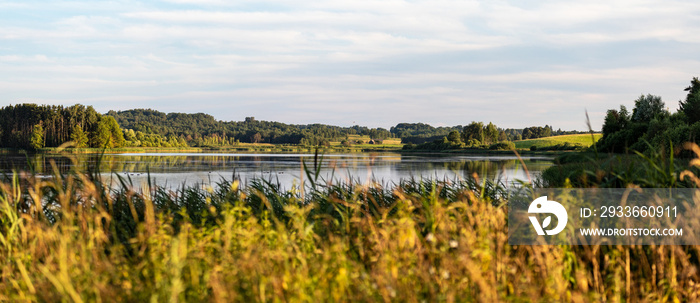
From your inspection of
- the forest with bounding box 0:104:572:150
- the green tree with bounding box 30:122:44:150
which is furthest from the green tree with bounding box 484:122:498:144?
the green tree with bounding box 30:122:44:150

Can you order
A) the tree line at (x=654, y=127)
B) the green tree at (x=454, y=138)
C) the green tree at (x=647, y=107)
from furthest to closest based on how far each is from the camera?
the green tree at (x=454, y=138), the green tree at (x=647, y=107), the tree line at (x=654, y=127)

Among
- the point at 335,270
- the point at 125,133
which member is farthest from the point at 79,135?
the point at 335,270

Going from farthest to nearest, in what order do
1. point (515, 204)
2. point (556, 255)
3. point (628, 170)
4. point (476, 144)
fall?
1. point (476, 144)
2. point (515, 204)
3. point (628, 170)
4. point (556, 255)

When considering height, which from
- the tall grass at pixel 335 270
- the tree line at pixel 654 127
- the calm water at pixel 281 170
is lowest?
the calm water at pixel 281 170

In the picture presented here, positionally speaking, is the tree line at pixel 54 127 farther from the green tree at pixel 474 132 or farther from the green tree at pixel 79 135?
the green tree at pixel 474 132

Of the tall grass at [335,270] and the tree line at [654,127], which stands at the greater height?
the tree line at [654,127]

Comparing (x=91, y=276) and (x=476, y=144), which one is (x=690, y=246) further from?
(x=476, y=144)

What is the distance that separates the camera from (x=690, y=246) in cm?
551

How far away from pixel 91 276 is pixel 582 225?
16.1 feet

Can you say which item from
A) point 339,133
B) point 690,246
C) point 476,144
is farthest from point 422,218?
point 339,133

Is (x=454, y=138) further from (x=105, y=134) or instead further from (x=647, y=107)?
(x=105, y=134)

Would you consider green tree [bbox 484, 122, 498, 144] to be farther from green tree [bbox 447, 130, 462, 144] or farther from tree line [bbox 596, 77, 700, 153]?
tree line [bbox 596, 77, 700, 153]

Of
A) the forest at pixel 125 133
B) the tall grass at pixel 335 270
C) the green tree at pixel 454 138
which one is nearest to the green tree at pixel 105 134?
the forest at pixel 125 133

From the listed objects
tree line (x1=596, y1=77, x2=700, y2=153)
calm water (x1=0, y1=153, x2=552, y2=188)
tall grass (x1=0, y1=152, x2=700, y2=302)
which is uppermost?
tree line (x1=596, y1=77, x2=700, y2=153)
